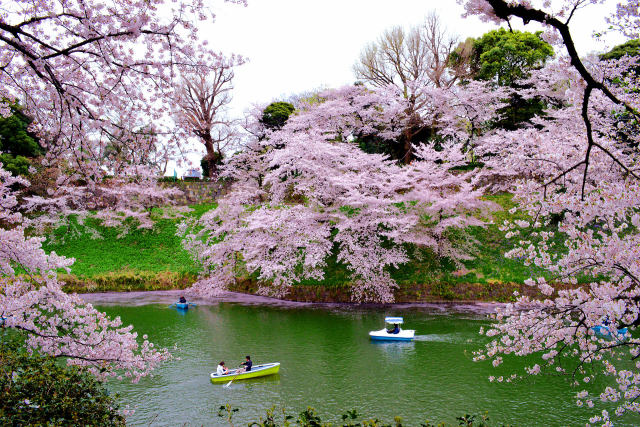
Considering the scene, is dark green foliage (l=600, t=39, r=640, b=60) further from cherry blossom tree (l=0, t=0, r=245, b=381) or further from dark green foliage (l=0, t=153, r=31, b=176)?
dark green foliage (l=0, t=153, r=31, b=176)

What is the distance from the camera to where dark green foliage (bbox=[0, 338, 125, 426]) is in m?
5.18

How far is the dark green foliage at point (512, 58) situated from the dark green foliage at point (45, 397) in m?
31.1

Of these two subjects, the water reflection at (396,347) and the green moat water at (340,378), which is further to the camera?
the water reflection at (396,347)

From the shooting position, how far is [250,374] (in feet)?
39.0

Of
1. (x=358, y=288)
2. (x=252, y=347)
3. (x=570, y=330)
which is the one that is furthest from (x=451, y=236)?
(x=570, y=330)

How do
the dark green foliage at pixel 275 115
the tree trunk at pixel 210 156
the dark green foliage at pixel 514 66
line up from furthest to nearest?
the tree trunk at pixel 210 156 → the dark green foliage at pixel 275 115 → the dark green foliage at pixel 514 66

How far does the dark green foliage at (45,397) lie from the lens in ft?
17.0

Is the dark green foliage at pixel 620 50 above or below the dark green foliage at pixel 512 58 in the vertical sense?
below

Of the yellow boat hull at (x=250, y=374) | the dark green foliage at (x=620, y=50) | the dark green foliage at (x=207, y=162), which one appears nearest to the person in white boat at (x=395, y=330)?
the yellow boat hull at (x=250, y=374)

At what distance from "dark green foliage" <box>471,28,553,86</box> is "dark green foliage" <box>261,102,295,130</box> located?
15.0 meters

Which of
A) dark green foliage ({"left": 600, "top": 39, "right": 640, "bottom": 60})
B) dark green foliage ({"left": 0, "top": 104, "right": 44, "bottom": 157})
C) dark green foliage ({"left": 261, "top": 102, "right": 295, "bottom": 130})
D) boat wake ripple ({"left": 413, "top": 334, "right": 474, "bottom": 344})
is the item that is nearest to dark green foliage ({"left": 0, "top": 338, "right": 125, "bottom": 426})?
boat wake ripple ({"left": 413, "top": 334, "right": 474, "bottom": 344})

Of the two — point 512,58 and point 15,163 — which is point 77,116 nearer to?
point 15,163

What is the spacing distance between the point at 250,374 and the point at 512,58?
28751 mm

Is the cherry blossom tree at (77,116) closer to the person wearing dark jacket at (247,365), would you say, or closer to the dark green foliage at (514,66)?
the person wearing dark jacket at (247,365)
